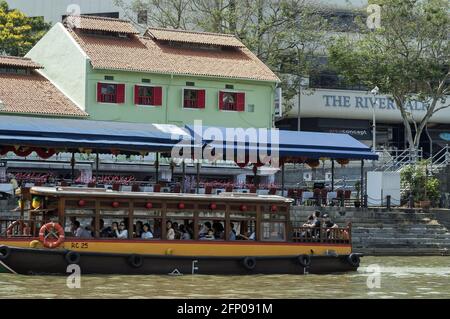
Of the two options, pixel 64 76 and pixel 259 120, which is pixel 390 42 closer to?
pixel 259 120

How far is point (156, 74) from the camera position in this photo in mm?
47281

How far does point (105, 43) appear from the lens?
48.2 m

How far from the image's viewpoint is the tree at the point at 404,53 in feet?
166

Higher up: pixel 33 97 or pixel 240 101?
pixel 240 101

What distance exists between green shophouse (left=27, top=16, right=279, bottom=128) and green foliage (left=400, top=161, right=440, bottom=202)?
8283 mm

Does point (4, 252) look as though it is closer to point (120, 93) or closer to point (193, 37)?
point (120, 93)

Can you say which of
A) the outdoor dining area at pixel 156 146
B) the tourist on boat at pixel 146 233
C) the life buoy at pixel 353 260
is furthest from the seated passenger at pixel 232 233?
the outdoor dining area at pixel 156 146

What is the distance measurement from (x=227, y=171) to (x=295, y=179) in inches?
187

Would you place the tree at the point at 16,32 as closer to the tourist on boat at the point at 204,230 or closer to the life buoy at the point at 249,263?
the tourist on boat at the point at 204,230

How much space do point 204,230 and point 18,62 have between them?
69.8ft

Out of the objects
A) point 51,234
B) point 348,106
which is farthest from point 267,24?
point 51,234

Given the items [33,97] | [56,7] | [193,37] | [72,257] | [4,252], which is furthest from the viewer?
[56,7]
